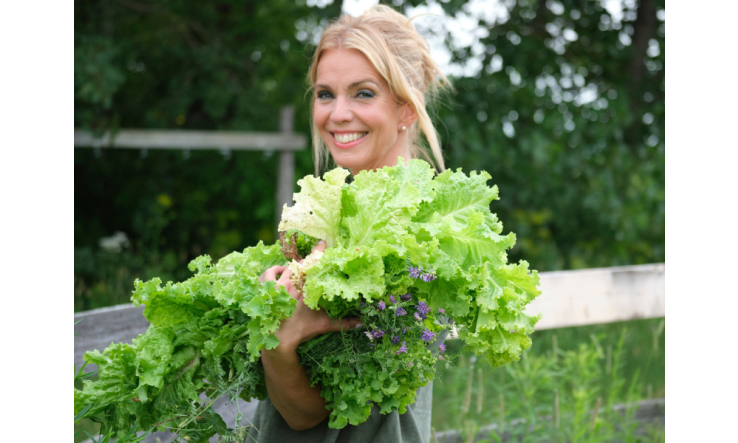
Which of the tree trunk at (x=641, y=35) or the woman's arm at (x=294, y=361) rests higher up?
the tree trunk at (x=641, y=35)

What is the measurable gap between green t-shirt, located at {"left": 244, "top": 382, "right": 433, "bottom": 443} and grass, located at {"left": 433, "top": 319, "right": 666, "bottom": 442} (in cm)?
20

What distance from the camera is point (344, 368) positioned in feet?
5.13

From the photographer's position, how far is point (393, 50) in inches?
85.7

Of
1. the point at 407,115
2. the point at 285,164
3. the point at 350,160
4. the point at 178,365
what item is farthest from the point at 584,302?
the point at 285,164

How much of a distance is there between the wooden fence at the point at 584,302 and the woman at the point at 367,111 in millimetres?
705

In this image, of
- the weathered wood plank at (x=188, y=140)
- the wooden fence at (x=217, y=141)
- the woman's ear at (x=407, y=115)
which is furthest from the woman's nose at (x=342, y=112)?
the weathered wood plank at (x=188, y=140)

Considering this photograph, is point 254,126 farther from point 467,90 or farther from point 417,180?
point 417,180

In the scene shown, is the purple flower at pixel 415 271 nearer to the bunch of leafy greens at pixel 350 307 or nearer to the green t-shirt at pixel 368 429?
the bunch of leafy greens at pixel 350 307

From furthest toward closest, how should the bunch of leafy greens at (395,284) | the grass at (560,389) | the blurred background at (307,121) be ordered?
the blurred background at (307,121)
the grass at (560,389)
the bunch of leafy greens at (395,284)

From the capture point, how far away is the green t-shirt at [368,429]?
6.25 feet

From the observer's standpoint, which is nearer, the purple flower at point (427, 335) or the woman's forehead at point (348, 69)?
the purple flower at point (427, 335)

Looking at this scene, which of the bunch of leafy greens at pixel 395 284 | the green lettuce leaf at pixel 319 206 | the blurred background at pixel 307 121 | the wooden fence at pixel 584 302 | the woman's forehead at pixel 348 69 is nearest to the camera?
the bunch of leafy greens at pixel 395 284

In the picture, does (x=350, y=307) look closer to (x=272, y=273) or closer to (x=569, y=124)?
(x=272, y=273)

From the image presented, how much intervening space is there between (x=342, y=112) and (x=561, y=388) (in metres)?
2.38
